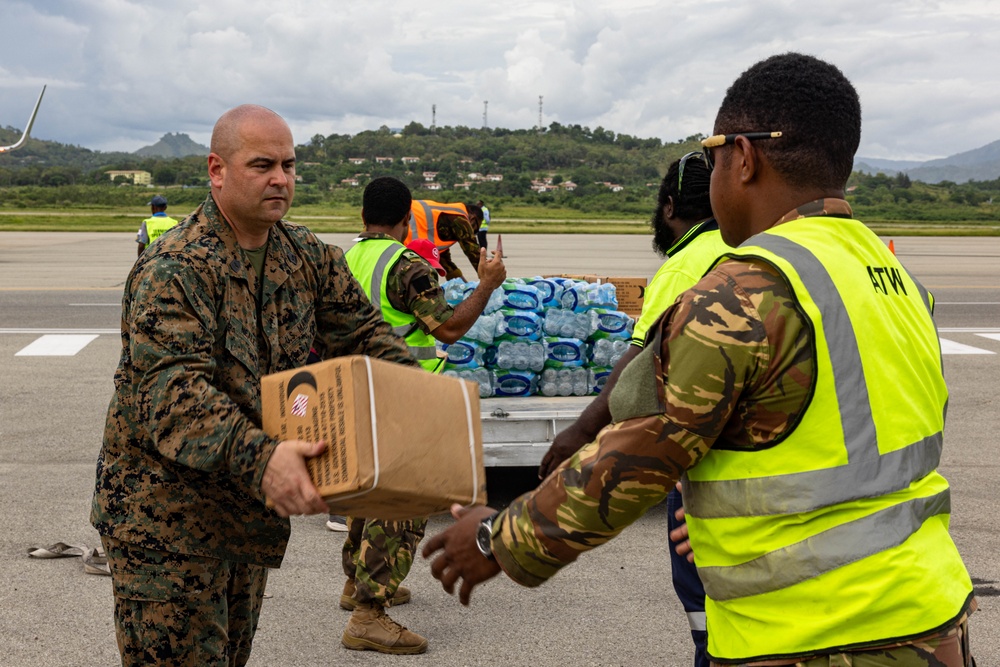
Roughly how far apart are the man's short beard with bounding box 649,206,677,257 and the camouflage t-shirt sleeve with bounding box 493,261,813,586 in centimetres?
225

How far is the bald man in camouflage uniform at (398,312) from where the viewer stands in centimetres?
471

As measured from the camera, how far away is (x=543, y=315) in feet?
21.5

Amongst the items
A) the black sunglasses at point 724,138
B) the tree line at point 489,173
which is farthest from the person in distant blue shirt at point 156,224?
the tree line at point 489,173

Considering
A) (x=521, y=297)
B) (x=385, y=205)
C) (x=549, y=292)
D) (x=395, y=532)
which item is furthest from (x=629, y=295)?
(x=395, y=532)

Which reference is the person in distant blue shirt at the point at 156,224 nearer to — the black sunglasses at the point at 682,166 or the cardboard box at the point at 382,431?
the black sunglasses at the point at 682,166

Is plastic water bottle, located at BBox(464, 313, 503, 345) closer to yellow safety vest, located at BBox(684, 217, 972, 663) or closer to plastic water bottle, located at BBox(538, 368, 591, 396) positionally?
plastic water bottle, located at BBox(538, 368, 591, 396)

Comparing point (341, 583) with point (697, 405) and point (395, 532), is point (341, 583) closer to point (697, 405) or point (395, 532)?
point (395, 532)

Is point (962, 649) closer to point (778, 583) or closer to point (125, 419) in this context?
point (778, 583)

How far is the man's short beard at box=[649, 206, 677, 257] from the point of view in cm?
419

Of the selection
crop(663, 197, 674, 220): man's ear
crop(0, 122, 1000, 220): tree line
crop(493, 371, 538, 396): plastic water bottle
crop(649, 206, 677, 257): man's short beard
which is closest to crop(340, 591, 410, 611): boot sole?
crop(493, 371, 538, 396): plastic water bottle

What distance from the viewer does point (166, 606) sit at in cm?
296

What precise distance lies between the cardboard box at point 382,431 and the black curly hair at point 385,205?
251 cm

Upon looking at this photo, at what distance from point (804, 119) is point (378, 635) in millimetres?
3365

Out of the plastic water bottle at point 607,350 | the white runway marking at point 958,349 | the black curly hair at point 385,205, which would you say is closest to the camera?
the black curly hair at point 385,205
